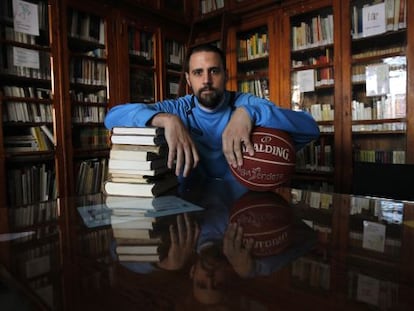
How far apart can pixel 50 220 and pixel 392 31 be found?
2.57m

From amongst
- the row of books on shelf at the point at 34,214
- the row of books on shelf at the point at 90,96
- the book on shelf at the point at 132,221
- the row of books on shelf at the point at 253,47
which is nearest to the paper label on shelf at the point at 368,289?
the book on shelf at the point at 132,221

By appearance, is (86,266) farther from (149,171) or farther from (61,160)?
(61,160)

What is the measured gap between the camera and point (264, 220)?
73cm

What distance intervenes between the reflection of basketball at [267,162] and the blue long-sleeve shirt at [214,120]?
0.06 m

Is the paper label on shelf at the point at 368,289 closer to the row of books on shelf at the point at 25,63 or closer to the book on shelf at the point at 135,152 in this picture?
the book on shelf at the point at 135,152

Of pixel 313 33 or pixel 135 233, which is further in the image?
pixel 313 33

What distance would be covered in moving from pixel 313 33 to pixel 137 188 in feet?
7.67

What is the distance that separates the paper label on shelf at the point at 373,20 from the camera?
94.7 inches

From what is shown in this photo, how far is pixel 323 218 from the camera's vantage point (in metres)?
0.76

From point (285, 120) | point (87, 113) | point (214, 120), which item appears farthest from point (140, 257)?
point (87, 113)

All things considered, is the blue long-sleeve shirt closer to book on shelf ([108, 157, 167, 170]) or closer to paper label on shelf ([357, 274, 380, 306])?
book on shelf ([108, 157, 167, 170])

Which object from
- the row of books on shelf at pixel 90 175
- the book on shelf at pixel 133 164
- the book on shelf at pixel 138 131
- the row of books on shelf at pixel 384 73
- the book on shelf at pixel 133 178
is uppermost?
the row of books on shelf at pixel 384 73

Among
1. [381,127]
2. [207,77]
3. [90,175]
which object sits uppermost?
[207,77]

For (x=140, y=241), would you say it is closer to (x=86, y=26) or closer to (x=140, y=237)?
(x=140, y=237)
